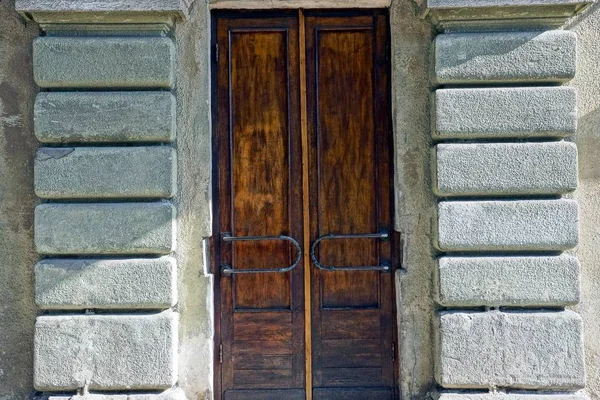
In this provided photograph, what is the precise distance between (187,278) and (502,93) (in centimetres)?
235

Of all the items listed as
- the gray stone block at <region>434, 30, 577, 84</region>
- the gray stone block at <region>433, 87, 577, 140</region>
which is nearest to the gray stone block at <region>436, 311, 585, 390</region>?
the gray stone block at <region>433, 87, 577, 140</region>

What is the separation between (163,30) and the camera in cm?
368

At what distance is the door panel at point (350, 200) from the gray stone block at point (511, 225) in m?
0.45

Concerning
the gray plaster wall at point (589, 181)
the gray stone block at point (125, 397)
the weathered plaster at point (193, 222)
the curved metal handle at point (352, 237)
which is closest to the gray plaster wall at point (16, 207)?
the gray stone block at point (125, 397)

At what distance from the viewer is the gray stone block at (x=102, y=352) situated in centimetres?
357

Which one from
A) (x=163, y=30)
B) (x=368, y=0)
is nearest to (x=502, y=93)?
(x=368, y=0)

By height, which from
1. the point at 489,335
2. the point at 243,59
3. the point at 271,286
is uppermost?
the point at 243,59

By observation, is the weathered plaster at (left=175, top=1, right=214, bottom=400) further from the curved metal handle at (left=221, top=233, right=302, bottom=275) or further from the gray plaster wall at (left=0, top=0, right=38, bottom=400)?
the gray plaster wall at (left=0, top=0, right=38, bottom=400)

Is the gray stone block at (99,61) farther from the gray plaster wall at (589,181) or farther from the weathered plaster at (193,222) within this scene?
the gray plaster wall at (589,181)

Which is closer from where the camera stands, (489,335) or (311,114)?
(489,335)

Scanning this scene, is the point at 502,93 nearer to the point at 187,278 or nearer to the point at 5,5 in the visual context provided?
the point at 187,278

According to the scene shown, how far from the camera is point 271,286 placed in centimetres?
386

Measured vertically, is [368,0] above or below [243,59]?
above

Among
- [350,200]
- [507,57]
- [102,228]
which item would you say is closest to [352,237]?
[350,200]
